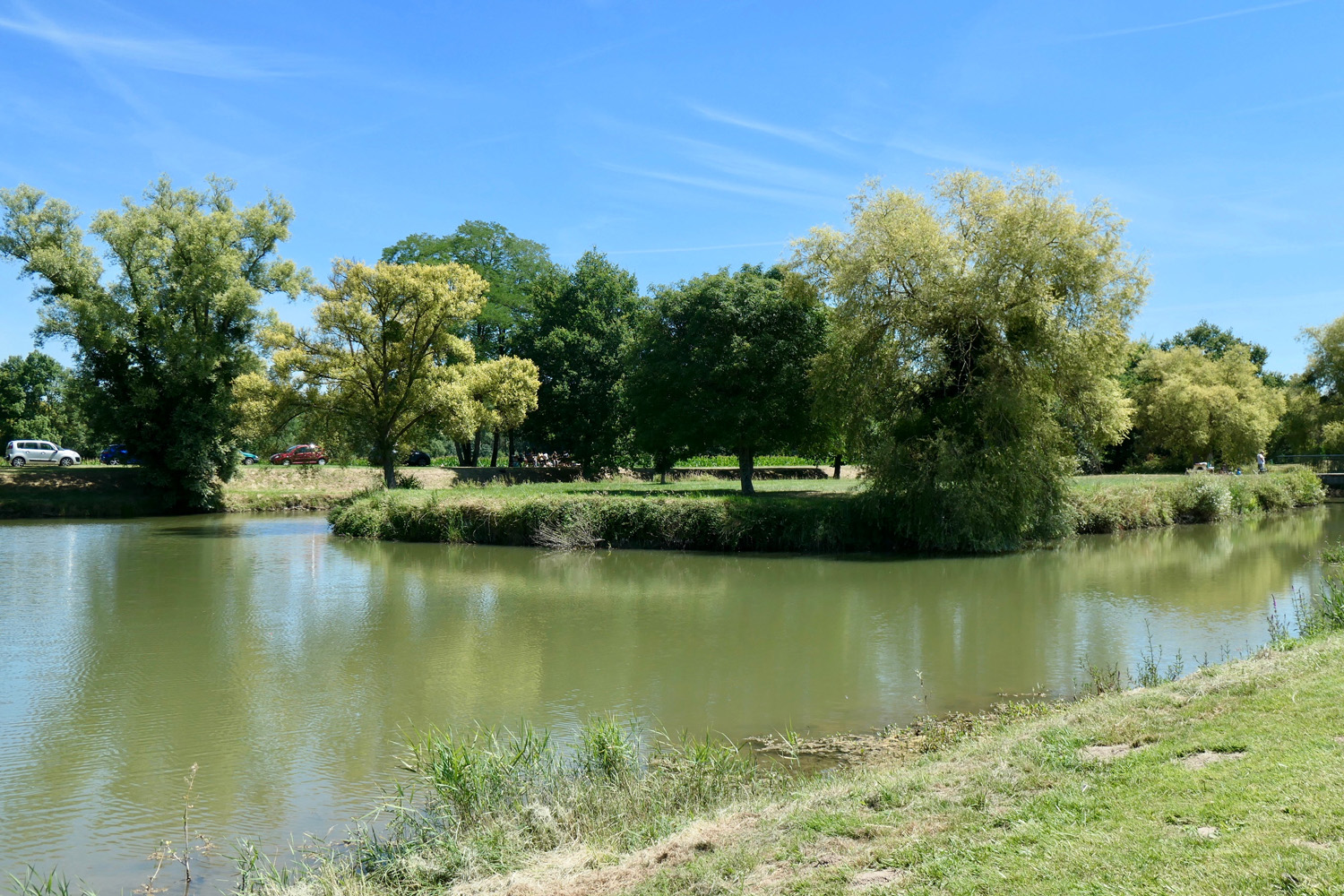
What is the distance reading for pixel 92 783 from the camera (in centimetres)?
780

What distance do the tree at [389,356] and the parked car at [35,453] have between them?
897 inches

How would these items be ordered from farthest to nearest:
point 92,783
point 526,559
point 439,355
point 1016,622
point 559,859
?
point 439,355 < point 526,559 < point 1016,622 < point 92,783 < point 559,859

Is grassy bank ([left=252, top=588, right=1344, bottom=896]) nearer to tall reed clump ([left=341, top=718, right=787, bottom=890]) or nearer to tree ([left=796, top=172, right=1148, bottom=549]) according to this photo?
tall reed clump ([left=341, top=718, right=787, bottom=890])

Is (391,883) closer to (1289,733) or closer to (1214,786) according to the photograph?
(1214,786)

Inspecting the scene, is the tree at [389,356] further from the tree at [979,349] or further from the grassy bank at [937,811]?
the grassy bank at [937,811]

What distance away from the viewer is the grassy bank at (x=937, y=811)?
13.5 ft

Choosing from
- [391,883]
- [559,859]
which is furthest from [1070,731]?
[391,883]

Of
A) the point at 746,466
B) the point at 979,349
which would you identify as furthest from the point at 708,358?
the point at 979,349

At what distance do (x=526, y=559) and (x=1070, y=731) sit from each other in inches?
730

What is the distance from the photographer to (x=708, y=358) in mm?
29797

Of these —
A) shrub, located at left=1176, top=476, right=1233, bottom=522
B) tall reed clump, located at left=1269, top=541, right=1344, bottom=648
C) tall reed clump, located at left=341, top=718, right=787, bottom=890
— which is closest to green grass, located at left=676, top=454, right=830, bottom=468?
shrub, located at left=1176, top=476, right=1233, bottom=522

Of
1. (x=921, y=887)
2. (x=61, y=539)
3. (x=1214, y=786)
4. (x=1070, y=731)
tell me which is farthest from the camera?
(x=61, y=539)

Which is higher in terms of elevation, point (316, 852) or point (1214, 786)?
point (1214, 786)

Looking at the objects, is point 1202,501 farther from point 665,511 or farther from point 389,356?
point 389,356
